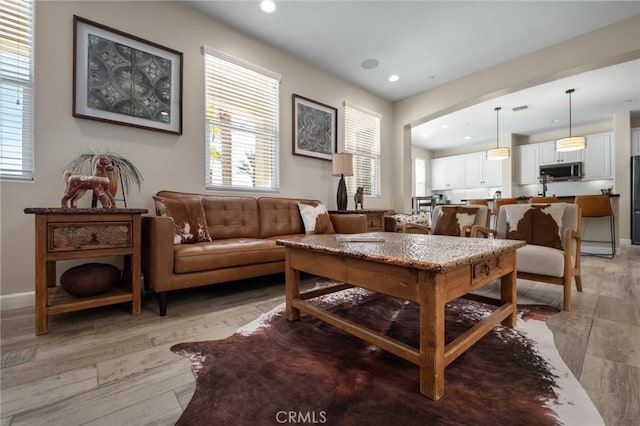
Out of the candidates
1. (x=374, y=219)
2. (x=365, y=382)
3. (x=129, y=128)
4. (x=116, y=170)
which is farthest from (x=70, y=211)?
(x=374, y=219)

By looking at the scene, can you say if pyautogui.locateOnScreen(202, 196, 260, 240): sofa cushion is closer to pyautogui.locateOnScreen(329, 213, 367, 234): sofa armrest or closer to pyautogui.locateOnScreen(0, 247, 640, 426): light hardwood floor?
pyautogui.locateOnScreen(0, 247, 640, 426): light hardwood floor

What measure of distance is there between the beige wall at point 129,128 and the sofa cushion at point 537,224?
241 cm

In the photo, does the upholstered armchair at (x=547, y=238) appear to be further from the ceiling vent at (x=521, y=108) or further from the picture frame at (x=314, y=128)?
the ceiling vent at (x=521, y=108)

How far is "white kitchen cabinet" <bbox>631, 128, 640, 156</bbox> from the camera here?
5.75 m

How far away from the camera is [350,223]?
3.25 metres

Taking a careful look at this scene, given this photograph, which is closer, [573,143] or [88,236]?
[88,236]

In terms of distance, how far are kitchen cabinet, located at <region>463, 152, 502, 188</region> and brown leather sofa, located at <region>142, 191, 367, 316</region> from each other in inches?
258

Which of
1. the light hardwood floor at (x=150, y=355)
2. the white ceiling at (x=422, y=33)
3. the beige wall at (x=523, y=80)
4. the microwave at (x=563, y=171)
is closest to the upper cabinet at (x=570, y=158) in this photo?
the microwave at (x=563, y=171)

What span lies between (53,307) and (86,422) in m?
1.07

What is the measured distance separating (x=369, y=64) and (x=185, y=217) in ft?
10.7

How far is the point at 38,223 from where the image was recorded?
1.58 metres

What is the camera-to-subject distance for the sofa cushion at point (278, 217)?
2979 mm

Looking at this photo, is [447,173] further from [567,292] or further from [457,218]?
[567,292]

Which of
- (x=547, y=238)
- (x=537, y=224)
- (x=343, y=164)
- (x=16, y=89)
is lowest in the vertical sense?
(x=547, y=238)
